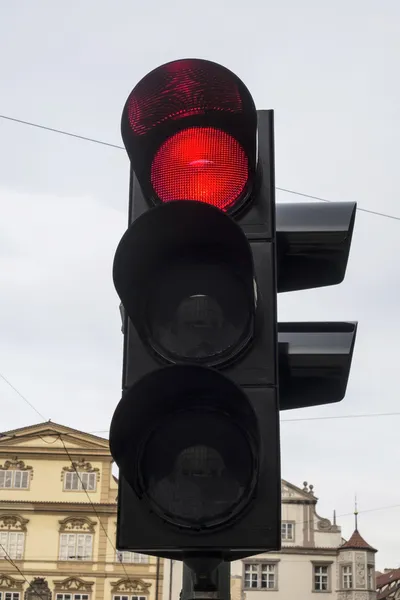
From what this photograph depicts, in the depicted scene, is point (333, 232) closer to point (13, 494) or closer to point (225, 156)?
point (225, 156)

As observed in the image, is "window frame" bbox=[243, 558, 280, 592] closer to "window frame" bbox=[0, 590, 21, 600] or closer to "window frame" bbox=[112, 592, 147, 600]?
"window frame" bbox=[112, 592, 147, 600]

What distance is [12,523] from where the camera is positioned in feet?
96.4

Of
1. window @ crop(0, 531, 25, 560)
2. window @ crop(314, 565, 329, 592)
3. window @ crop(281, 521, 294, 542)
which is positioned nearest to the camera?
window @ crop(0, 531, 25, 560)

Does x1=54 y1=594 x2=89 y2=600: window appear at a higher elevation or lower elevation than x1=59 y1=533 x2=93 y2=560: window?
lower

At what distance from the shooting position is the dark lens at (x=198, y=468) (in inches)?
59.7

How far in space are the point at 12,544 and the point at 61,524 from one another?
172cm

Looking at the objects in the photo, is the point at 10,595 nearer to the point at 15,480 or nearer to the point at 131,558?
the point at 15,480

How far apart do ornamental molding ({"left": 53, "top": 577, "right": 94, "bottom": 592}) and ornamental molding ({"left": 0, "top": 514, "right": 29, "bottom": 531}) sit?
2103 millimetres

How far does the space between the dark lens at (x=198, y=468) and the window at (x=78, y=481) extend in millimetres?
28600

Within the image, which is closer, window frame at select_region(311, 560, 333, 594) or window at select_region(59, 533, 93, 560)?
window at select_region(59, 533, 93, 560)

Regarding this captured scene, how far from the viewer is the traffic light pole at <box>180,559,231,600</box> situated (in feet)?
4.83

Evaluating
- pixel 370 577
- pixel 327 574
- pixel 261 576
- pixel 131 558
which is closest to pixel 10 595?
pixel 131 558

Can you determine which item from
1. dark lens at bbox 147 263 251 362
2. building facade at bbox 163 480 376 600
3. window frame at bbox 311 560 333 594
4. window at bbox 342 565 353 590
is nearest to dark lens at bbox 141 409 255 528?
dark lens at bbox 147 263 251 362

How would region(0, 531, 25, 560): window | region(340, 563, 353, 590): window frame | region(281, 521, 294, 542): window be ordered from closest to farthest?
region(0, 531, 25, 560): window < region(281, 521, 294, 542): window < region(340, 563, 353, 590): window frame
